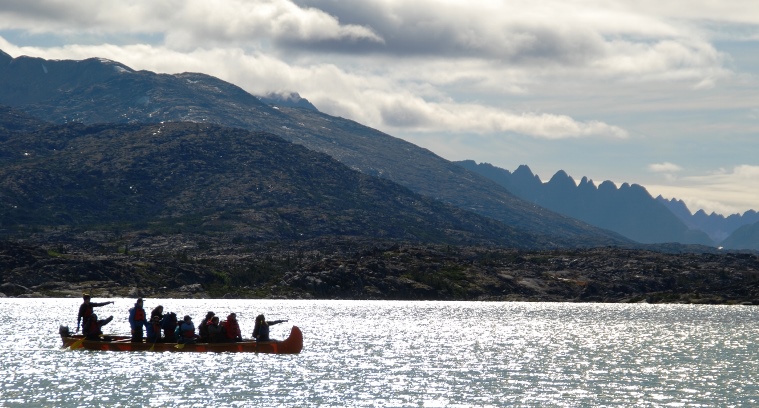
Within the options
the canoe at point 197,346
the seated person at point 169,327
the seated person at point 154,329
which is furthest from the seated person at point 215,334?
the seated person at point 154,329

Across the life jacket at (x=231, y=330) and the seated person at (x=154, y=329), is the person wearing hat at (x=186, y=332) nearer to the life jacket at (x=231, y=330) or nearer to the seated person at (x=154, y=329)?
the seated person at (x=154, y=329)

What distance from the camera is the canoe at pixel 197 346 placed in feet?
313

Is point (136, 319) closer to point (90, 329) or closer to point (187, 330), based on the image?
point (187, 330)

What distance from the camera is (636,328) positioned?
159000 millimetres

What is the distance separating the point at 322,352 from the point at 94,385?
35.1 m

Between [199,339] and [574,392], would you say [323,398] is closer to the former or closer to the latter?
[574,392]

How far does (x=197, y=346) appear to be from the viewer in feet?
313

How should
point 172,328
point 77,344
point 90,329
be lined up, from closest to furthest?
point 172,328, point 90,329, point 77,344

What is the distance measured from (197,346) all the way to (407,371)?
2468cm

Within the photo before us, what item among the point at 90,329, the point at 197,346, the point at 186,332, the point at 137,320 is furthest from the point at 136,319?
the point at 197,346

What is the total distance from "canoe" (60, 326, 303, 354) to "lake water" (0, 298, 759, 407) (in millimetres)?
864

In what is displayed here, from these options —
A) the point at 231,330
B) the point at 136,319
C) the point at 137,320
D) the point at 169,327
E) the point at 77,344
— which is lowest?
the point at 77,344

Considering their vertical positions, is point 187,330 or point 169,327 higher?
point 169,327

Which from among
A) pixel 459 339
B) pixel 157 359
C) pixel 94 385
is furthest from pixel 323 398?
pixel 459 339
